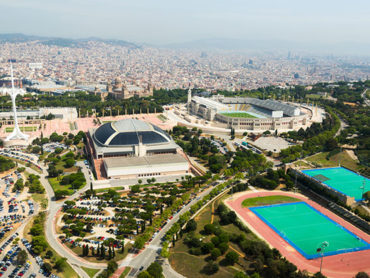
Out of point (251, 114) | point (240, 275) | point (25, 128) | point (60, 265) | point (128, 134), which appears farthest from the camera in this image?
point (251, 114)

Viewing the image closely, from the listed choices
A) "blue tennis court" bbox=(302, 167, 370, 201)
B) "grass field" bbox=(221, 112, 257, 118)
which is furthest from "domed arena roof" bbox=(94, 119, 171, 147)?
"grass field" bbox=(221, 112, 257, 118)

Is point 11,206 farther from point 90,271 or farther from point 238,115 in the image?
point 238,115

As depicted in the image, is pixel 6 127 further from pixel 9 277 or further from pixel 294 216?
pixel 294 216

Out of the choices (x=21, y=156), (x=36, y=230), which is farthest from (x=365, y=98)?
(x=36, y=230)

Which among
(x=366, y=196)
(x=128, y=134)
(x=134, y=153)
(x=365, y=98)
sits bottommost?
(x=134, y=153)

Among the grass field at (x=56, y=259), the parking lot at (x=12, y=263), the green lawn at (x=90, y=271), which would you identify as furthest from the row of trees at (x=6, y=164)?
the green lawn at (x=90, y=271)

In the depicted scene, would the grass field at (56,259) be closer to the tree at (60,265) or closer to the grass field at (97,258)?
the tree at (60,265)

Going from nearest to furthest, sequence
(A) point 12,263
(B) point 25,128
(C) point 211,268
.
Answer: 1. (C) point 211,268
2. (A) point 12,263
3. (B) point 25,128
